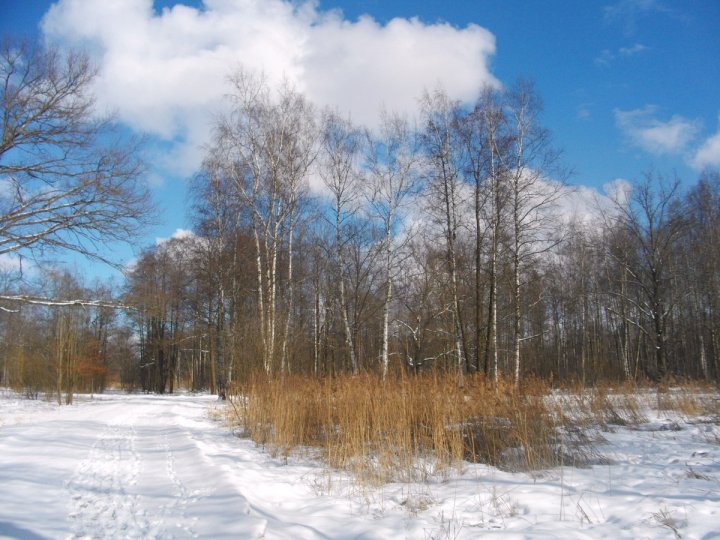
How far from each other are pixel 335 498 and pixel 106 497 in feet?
7.15

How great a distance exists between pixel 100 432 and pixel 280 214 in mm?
8581

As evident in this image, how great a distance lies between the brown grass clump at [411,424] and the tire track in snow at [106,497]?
85.8 inches

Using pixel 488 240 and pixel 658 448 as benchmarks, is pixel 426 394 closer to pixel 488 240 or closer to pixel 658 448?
pixel 658 448

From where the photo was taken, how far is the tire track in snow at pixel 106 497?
3459 millimetres

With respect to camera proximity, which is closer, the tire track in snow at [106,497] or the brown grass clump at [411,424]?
the tire track in snow at [106,497]

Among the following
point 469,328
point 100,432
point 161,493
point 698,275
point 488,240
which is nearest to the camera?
point 161,493

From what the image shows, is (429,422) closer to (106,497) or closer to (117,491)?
(117,491)

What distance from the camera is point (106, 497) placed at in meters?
4.31

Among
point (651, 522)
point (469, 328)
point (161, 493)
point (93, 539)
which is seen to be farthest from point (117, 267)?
point (469, 328)

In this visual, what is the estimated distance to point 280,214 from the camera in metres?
15.6

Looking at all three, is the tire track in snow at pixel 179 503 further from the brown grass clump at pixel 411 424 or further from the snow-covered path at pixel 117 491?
the brown grass clump at pixel 411 424

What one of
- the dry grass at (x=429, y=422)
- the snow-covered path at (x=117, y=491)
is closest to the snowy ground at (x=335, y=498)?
the snow-covered path at (x=117, y=491)

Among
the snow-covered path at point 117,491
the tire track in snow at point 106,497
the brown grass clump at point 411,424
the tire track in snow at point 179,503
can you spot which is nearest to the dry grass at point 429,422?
the brown grass clump at point 411,424

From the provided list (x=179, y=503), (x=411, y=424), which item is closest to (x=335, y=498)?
(x=179, y=503)
